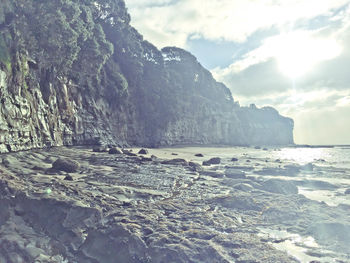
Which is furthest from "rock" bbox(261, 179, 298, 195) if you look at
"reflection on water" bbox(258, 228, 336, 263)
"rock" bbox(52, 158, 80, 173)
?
"rock" bbox(52, 158, 80, 173)

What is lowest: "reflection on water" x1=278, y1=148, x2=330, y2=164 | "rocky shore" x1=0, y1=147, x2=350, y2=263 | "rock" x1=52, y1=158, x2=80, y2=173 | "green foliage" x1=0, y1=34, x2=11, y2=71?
"reflection on water" x1=278, y1=148, x2=330, y2=164

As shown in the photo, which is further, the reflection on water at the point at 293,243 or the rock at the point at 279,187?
the rock at the point at 279,187

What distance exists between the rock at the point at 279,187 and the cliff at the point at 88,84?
18.0 meters

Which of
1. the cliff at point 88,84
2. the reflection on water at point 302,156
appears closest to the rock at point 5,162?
the cliff at point 88,84

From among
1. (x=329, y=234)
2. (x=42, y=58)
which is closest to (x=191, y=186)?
(x=329, y=234)

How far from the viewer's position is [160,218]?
30.7 feet

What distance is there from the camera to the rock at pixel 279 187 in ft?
48.4

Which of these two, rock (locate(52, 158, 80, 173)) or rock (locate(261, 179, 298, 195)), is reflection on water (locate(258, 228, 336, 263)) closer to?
rock (locate(261, 179, 298, 195))

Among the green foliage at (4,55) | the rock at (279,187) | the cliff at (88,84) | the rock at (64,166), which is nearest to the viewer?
the rock at (279,187)

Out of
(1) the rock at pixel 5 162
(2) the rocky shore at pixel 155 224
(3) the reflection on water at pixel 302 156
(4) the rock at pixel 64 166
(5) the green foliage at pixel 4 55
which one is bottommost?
(3) the reflection on water at pixel 302 156

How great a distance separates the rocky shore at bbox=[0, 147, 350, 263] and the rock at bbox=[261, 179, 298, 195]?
0.56 meters

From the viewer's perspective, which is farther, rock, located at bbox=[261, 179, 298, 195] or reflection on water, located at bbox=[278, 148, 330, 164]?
reflection on water, located at bbox=[278, 148, 330, 164]

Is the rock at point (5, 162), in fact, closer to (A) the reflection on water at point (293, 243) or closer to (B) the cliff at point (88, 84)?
(B) the cliff at point (88, 84)

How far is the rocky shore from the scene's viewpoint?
6961 mm
